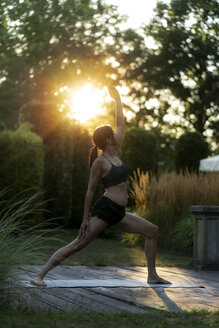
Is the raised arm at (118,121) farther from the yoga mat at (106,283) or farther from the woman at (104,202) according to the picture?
the yoga mat at (106,283)

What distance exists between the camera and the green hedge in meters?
13.2

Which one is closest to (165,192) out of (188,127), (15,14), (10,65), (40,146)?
(40,146)

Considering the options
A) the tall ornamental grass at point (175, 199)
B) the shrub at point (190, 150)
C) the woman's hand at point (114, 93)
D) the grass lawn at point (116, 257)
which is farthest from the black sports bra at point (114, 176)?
the shrub at point (190, 150)

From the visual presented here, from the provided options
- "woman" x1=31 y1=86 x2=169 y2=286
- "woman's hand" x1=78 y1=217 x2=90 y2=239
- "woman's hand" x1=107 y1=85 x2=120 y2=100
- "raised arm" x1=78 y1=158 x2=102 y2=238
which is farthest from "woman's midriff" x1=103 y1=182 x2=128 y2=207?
"woman's hand" x1=107 y1=85 x2=120 y2=100

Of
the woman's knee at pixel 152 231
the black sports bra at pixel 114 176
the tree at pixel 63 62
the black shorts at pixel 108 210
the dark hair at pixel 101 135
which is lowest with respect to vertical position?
the tree at pixel 63 62

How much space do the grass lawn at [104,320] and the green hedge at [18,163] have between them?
28.9ft

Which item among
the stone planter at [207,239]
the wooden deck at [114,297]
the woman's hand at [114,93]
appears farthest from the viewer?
the stone planter at [207,239]

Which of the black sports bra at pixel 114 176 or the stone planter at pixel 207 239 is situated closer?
the black sports bra at pixel 114 176

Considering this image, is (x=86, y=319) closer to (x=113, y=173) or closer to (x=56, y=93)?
(x=113, y=173)

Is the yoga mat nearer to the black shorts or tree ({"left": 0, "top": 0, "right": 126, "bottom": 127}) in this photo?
the black shorts

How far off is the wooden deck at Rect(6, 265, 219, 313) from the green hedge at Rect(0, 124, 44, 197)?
6.28 m

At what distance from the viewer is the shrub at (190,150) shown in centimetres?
2127

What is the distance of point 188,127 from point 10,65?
1495cm

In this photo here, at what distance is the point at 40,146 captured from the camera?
45.5 ft
